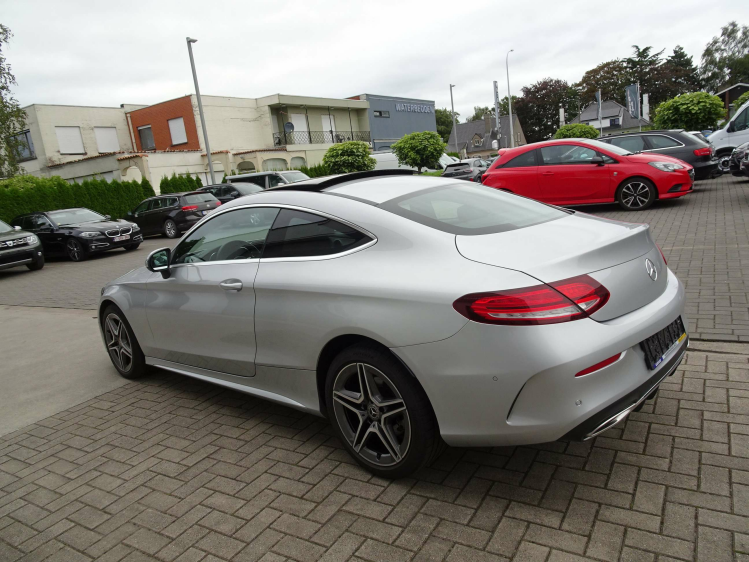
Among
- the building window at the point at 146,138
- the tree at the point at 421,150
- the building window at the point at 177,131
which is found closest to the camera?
the tree at the point at 421,150

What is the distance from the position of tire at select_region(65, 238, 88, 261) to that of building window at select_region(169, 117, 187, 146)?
2246 centimetres

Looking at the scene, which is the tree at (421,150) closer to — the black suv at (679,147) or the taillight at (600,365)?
the black suv at (679,147)

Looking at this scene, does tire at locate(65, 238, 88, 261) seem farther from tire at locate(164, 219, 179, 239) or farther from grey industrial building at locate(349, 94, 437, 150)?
grey industrial building at locate(349, 94, 437, 150)

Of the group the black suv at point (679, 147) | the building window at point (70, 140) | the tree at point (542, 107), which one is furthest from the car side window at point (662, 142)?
the tree at point (542, 107)

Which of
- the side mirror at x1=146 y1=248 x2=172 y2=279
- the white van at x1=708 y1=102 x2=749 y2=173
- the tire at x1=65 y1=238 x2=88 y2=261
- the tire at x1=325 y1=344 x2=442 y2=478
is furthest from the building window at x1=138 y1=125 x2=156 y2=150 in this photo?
the tire at x1=325 y1=344 x2=442 y2=478

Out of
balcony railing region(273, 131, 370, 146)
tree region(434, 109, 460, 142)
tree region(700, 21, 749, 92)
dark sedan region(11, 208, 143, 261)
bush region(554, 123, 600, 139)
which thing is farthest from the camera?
tree region(434, 109, 460, 142)

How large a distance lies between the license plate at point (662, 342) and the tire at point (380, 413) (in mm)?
1041

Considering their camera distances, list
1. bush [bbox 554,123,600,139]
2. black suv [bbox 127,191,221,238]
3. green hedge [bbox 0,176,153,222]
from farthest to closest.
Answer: bush [bbox 554,123,600,139]
green hedge [bbox 0,176,153,222]
black suv [bbox 127,191,221,238]

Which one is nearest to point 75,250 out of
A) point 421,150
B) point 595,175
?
point 595,175

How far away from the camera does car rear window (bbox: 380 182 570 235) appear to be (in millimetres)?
2898

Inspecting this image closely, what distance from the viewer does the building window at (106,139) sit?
3584cm

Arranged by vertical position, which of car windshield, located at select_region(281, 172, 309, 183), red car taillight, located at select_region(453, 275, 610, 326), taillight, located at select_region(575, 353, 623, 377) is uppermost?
car windshield, located at select_region(281, 172, 309, 183)

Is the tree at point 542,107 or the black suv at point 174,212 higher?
the tree at point 542,107

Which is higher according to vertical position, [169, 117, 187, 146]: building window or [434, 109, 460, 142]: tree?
[434, 109, 460, 142]: tree
